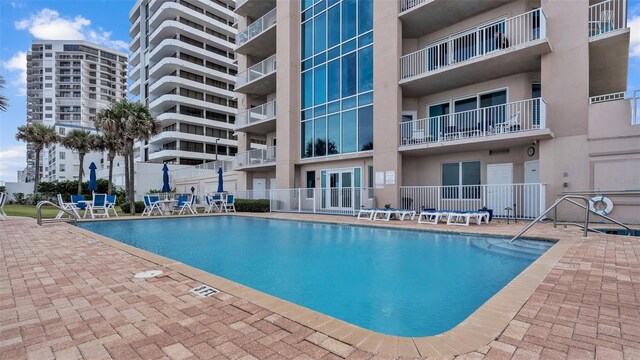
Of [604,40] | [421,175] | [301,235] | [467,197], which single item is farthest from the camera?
[421,175]

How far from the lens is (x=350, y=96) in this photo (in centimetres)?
1641

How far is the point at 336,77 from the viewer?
1709 centimetres

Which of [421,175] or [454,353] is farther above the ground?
[421,175]

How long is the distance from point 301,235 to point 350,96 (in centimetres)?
935

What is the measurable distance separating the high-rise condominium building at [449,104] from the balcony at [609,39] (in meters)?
0.06

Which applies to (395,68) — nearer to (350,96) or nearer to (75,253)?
(350,96)

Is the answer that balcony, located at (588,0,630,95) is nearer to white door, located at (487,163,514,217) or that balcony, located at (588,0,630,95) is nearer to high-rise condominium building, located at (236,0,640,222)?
high-rise condominium building, located at (236,0,640,222)

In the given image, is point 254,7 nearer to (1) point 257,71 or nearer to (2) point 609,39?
(1) point 257,71

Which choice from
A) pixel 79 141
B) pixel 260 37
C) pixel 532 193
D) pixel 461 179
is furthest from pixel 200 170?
pixel 532 193

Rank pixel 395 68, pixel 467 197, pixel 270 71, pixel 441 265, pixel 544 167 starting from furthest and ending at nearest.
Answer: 1. pixel 270 71
2. pixel 395 68
3. pixel 467 197
4. pixel 544 167
5. pixel 441 265

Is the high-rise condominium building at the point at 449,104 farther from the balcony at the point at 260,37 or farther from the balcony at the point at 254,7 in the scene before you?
the balcony at the point at 254,7

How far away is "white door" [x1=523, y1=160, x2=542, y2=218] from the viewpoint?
11.1m

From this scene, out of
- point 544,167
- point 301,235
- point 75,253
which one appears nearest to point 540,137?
point 544,167

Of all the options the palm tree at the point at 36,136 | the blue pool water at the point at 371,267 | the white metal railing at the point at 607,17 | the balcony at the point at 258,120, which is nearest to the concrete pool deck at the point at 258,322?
the blue pool water at the point at 371,267
